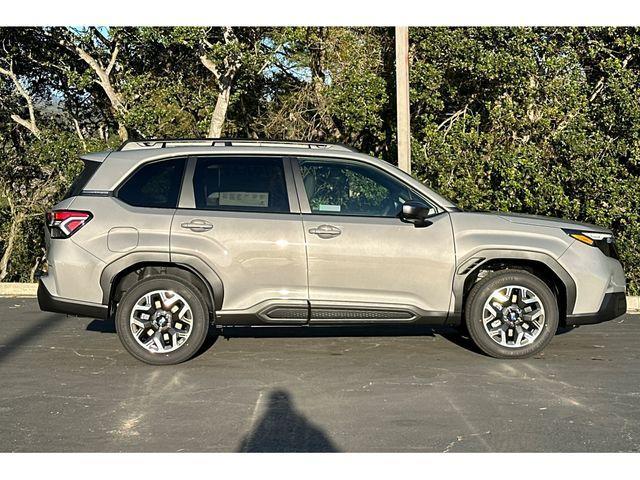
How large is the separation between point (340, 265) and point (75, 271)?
2288 mm

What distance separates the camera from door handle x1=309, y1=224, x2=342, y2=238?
7.50 metres

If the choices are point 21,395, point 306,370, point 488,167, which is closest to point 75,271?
point 21,395

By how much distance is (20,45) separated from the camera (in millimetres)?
15094

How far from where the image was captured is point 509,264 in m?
7.89

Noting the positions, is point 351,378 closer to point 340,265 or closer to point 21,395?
point 340,265

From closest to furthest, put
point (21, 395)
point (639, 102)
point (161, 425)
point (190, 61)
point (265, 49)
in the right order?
point (161, 425)
point (21, 395)
point (639, 102)
point (265, 49)
point (190, 61)

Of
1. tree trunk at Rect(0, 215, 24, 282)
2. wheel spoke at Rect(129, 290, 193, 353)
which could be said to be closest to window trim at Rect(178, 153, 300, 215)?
wheel spoke at Rect(129, 290, 193, 353)

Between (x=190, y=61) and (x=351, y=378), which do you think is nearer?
(x=351, y=378)

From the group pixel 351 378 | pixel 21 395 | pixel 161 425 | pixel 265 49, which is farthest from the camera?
pixel 265 49

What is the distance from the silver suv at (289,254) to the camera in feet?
24.5

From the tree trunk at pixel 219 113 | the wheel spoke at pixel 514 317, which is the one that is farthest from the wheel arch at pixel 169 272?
the tree trunk at pixel 219 113

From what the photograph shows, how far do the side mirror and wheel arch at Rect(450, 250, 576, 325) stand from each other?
1.68ft

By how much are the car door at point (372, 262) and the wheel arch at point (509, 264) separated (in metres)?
0.10

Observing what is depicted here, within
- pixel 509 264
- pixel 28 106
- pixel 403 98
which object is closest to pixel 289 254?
pixel 509 264
